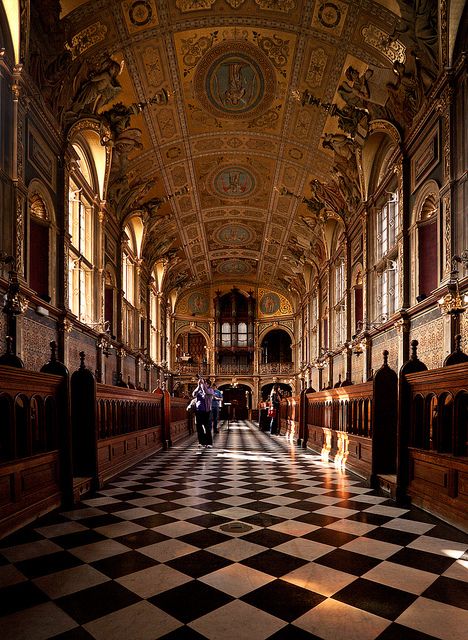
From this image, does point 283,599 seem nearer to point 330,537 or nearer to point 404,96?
point 330,537

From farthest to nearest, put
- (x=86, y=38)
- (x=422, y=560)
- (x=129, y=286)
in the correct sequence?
(x=129, y=286) → (x=86, y=38) → (x=422, y=560)

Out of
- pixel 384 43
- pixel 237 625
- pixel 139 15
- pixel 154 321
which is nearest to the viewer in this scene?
pixel 237 625

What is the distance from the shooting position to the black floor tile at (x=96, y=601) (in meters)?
2.70

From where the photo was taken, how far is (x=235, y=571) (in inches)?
132

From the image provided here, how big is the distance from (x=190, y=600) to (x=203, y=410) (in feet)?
29.3

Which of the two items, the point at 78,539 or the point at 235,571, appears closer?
the point at 235,571

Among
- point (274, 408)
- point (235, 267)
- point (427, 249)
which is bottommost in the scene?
point (274, 408)

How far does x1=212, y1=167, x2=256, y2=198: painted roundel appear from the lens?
1970 centimetres

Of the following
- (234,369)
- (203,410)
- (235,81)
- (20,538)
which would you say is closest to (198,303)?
(234,369)

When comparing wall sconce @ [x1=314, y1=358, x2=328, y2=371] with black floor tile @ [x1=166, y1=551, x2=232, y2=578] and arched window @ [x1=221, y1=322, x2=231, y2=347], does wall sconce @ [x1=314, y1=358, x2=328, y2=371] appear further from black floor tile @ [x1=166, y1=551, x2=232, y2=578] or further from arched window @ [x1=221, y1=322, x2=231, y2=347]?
black floor tile @ [x1=166, y1=551, x2=232, y2=578]

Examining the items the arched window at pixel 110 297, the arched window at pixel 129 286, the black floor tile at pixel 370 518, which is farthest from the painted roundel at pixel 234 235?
the black floor tile at pixel 370 518

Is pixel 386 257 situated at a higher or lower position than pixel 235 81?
lower

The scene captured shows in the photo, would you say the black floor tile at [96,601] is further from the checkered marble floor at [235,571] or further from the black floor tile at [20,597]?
the black floor tile at [20,597]

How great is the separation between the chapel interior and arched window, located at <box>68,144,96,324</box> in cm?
9
